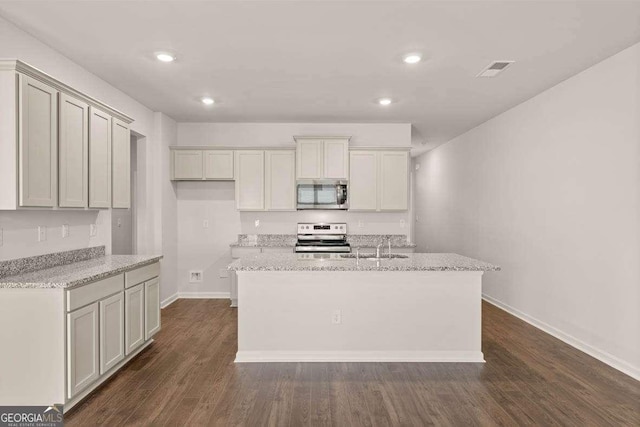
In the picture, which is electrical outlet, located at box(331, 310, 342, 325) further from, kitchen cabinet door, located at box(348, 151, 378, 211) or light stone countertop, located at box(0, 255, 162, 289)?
kitchen cabinet door, located at box(348, 151, 378, 211)

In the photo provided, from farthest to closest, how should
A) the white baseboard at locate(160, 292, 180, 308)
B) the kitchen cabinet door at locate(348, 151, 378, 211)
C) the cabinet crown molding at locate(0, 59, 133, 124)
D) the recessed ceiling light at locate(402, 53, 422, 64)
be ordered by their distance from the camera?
the kitchen cabinet door at locate(348, 151, 378, 211)
the white baseboard at locate(160, 292, 180, 308)
the recessed ceiling light at locate(402, 53, 422, 64)
the cabinet crown molding at locate(0, 59, 133, 124)

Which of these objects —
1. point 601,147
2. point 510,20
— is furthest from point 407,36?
point 601,147

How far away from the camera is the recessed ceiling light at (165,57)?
3354 millimetres

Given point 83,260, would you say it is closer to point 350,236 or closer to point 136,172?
point 136,172

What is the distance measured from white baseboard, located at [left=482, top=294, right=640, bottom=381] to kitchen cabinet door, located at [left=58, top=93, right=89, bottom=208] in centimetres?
481

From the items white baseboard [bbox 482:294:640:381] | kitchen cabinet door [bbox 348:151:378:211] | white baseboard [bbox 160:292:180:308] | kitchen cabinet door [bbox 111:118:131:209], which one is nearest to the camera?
white baseboard [bbox 482:294:640:381]

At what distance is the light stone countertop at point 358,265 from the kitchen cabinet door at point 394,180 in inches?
80.1

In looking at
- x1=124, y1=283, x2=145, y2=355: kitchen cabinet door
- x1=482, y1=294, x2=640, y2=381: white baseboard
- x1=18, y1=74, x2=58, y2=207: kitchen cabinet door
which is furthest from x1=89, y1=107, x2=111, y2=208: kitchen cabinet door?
x1=482, y1=294, x2=640, y2=381: white baseboard

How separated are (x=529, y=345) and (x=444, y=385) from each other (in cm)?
147

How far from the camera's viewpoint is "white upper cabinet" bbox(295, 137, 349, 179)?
560 cm

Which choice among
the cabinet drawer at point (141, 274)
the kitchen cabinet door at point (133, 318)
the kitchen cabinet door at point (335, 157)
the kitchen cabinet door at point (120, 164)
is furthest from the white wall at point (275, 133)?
the kitchen cabinet door at point (133, 318)

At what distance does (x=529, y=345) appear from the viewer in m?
3.96

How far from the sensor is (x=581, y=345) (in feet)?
12.5

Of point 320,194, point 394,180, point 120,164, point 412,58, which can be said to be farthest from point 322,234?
point 412,58
